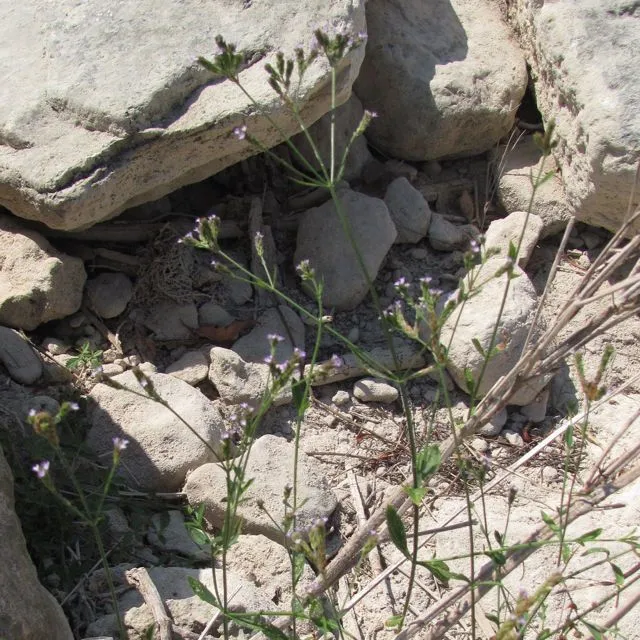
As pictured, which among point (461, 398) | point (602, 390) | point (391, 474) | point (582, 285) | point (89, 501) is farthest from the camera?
point (461, 398)

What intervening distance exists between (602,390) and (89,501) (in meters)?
1.83

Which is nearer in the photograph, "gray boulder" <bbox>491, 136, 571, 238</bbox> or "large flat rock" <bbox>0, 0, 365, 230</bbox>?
"large flat rock" <bbox>0, 0, 365, 230</bbox>

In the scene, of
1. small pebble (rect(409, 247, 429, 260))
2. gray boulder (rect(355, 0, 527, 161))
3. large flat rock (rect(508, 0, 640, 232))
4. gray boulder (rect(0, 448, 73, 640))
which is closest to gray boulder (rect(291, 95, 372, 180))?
gray boulder (rect(355, 0, 527, 161))

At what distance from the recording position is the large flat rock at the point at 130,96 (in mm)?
3547

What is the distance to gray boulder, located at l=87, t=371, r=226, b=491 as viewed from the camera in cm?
340

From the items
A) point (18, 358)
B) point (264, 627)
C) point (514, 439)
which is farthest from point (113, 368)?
point (264, 627)

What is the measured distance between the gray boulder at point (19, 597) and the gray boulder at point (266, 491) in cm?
83

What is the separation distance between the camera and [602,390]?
1930 millimetres

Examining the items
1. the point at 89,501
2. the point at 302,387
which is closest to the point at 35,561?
the point at 89,501

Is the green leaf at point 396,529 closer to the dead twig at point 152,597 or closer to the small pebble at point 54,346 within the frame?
the dead twig at point 152,597

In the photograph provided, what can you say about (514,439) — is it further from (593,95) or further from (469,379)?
(469,379)

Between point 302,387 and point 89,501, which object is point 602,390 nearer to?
point 302,387

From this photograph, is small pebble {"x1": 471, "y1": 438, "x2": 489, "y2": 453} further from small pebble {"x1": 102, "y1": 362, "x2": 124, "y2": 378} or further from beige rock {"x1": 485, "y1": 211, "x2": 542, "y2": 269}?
small pebble {"x1": 102, "y1": 362, "x2": 124, "y2": 378}

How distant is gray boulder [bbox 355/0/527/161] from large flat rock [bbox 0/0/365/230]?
0.54 meters
